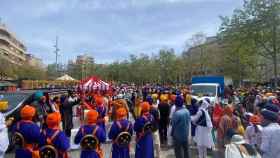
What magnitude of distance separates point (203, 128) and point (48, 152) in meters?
4.34

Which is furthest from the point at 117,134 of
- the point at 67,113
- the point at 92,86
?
the point at 92,86

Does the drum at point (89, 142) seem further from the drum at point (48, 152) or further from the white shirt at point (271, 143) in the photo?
the white shirt at point (271, 143)

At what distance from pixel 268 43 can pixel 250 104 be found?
13793mm

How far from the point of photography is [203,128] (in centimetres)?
912

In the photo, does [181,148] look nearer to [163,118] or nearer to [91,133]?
[91,133]

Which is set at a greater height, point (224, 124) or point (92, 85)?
point (92, 85)

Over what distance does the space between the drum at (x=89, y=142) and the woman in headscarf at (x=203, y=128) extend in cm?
344

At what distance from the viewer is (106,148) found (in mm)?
9602

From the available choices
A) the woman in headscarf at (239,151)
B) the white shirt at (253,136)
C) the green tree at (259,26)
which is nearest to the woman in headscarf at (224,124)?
the white shirt at (253,136)

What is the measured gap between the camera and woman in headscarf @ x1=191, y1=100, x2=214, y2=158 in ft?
29.4

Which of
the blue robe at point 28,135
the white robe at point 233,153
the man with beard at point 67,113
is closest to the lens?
the white robe at point 233,153

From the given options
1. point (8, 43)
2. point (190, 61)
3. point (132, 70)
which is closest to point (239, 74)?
point (190, 61)

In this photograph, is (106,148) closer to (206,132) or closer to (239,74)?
(206,132)

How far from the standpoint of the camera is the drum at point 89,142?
6324mm
